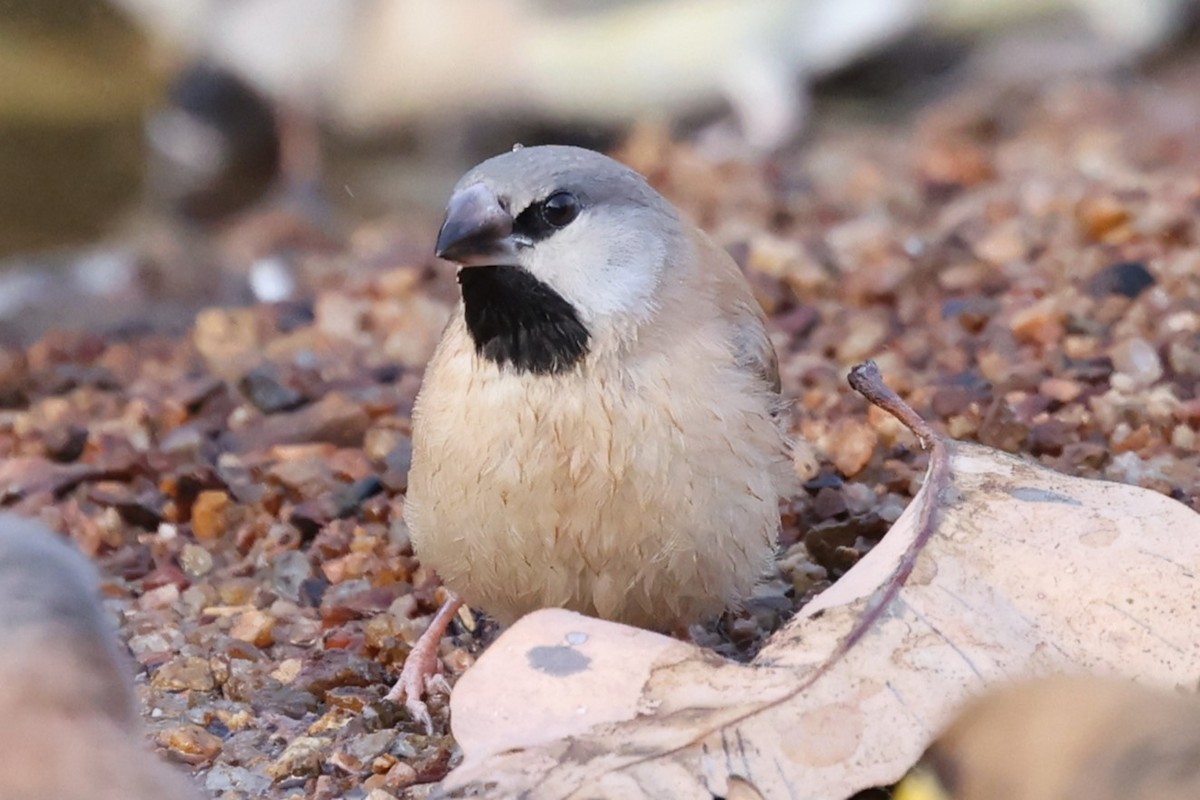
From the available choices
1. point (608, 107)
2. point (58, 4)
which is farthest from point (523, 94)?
point (58, 4)

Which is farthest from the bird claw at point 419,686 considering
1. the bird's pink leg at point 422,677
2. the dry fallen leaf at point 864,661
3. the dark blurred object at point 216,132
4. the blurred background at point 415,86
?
the dark blurred object at point 216,132

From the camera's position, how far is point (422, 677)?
317 cm

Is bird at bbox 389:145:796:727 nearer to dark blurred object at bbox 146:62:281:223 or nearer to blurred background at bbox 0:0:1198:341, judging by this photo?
blurred background at bbox 0:0:1198:341

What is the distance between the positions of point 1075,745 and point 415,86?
27.0 ft

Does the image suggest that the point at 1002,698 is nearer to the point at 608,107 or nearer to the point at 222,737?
the point at 222,737

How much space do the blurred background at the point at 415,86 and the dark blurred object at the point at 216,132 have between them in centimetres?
1

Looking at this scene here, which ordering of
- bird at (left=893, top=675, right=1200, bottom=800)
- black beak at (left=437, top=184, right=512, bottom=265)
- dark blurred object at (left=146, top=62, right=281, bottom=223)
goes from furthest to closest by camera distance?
dark blurred object at (left=146, top=62, right=281, bottom=223), black beak at (left=437, top=184, right=512, bottom=265), bird at (left=893, top=675, right=1200, bottom=800)

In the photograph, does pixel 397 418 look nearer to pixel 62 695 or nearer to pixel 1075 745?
pixel 62 695

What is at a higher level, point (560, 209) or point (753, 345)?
point (560, 209)

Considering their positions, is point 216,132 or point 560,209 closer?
point 560,209

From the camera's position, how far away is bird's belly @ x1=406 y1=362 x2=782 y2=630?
3.01 meters

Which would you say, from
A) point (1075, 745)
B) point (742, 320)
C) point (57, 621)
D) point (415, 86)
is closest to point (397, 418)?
point (742, 320)

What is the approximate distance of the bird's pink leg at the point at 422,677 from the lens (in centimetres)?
309

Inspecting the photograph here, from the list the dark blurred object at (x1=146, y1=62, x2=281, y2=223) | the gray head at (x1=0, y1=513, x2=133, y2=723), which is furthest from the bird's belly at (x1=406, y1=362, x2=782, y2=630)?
the dark blurred object at (x1=146, y1=62, x2=281, y2=223)
